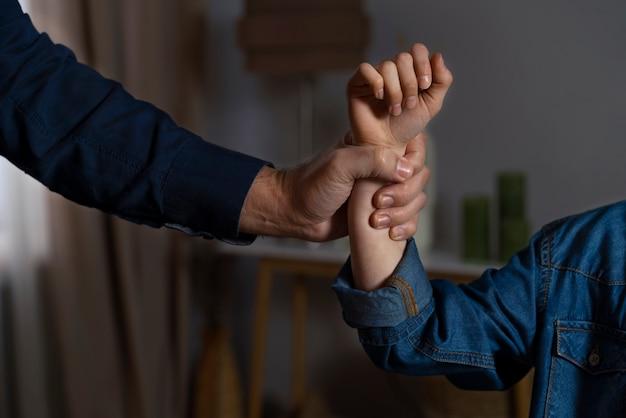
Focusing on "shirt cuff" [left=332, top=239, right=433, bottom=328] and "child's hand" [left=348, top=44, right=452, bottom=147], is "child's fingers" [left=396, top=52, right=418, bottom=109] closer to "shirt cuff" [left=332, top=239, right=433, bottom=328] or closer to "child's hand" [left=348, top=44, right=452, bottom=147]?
"child's hand" [left=348, top=44, right=452, bottom=147]

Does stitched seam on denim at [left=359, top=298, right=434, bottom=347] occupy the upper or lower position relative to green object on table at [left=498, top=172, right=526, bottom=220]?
upper

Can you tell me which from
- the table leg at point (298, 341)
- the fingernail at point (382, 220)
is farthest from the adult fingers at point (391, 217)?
the table leg at point (298, 341)

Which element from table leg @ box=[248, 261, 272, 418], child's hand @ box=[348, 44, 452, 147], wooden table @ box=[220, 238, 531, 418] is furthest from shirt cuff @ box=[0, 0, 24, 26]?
table leg @ box=[248, 261, 272, 418]

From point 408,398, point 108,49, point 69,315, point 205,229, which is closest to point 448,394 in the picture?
point 408,398

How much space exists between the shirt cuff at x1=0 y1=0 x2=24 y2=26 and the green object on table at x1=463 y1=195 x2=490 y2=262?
134cm

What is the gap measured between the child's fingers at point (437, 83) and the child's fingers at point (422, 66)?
1 centimetres

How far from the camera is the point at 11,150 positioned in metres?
1.07

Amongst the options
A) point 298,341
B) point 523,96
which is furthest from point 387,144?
point 298,341

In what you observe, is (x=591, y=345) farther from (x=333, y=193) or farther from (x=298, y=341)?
(x=298, y=341)

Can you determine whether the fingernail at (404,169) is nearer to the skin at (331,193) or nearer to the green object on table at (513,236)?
the skin at (331,193)

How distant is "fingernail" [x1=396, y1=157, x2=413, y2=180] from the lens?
1025 mm

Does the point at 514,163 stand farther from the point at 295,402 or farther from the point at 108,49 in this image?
the point at 108,49

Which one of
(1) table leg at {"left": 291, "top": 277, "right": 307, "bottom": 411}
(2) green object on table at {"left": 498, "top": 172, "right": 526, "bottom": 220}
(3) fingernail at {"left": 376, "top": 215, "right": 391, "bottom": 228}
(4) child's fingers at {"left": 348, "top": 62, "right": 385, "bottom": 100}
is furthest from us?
(1) table leg at {"left": 291, "top": 277, "right": 307, "bottom": 411}

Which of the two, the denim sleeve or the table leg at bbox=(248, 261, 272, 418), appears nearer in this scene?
the denim sleeve
